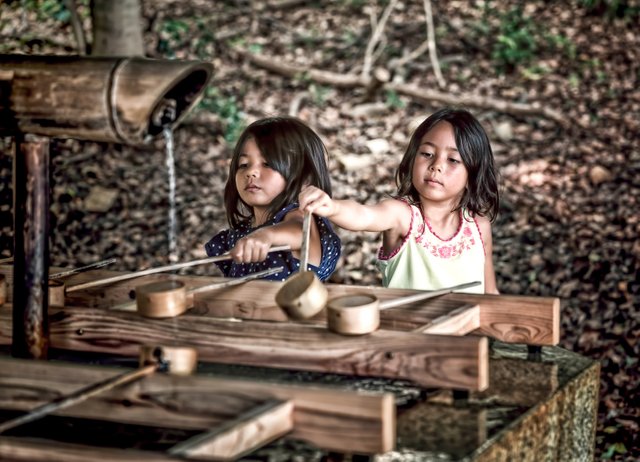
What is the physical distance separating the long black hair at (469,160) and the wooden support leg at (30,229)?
191cm

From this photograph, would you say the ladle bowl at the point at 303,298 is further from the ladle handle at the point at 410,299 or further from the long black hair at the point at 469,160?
the long black hair at the point at 469,160

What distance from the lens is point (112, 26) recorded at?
8305 mm

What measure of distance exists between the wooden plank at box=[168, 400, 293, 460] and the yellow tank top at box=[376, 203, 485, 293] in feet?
6.61

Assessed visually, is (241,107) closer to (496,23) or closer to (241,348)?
(496,23)

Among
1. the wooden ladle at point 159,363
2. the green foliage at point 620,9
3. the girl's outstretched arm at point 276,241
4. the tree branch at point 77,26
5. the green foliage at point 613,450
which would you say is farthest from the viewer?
the green foliage at point 620,9

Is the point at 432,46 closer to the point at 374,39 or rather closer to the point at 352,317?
the point at 374,39

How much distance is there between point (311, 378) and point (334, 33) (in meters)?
9.24

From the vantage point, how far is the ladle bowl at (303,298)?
2.85 meters

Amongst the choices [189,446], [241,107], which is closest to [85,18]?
[241,107]

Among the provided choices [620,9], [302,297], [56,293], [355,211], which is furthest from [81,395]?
[620,9]

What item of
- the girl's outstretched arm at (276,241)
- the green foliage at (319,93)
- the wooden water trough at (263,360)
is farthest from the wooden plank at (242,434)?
the green foliage at (319,93)

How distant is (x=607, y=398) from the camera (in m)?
5.49

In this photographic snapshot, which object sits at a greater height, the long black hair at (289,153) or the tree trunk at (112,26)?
the tree trunk at (112,26)

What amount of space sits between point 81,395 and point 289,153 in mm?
2185
